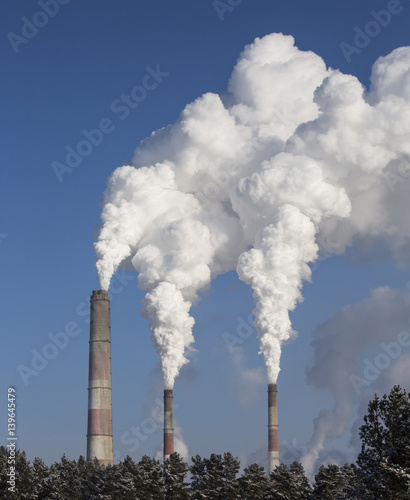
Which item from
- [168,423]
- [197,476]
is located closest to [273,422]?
[168,423]

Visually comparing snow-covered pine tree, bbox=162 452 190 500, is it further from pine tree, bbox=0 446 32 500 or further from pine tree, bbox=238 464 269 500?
pine tree, bbox=0 446 32 500

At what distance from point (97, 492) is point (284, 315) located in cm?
3458

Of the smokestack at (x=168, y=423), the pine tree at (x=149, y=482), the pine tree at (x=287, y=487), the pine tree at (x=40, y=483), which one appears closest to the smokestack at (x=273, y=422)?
the smokestack at (x=168, y=423)

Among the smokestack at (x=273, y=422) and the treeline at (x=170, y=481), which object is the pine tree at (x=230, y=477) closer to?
the treeline at (x=170, y=481)

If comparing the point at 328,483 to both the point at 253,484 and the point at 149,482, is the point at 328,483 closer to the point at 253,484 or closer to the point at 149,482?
the point at 253,484

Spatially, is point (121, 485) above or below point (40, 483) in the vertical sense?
below

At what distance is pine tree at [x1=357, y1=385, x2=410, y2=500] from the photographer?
3894 cm

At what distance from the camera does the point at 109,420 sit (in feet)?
314

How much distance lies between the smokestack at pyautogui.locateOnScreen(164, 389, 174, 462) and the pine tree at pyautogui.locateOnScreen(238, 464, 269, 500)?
34117 mm

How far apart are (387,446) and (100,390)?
191ft

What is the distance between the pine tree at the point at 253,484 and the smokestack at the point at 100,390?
31.4 meters

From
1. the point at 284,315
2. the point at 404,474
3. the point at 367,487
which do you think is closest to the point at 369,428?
the point at 367,487

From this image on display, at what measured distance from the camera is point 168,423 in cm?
10131

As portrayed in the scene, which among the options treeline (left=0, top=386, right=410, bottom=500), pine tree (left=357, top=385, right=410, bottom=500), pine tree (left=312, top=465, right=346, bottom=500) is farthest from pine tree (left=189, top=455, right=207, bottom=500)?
pine tree (left=357, top=385, right=410, bottom=500)
